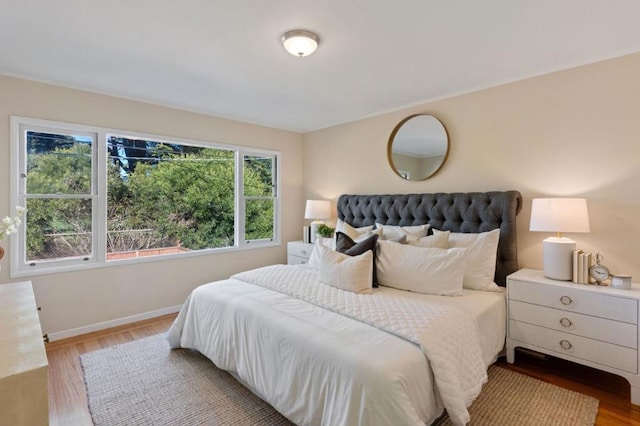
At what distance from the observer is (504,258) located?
2719 millimetres

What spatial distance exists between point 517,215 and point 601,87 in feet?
3.72

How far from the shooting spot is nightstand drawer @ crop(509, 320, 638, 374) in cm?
204

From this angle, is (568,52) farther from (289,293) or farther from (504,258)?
(289,293)

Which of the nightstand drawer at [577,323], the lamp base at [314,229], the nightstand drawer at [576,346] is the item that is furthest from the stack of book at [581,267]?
the lamp base at [314,229]

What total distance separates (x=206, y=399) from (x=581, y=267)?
2.75m

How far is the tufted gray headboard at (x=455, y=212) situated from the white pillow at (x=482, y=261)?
0.47 ft

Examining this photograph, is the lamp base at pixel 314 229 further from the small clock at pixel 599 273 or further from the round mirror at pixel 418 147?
the small clock at pixel 599 273

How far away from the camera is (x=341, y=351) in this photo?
1.55m

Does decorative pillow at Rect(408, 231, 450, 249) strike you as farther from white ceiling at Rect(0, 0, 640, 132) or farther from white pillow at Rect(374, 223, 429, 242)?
white ceiling at Rect(0, 0, 640, 132)

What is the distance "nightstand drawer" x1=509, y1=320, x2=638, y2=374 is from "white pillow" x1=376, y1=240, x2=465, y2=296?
61cm

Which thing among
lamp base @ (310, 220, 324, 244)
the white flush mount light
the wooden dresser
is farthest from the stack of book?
the wooden dresser

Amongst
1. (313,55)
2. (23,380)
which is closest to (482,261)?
→ (313,55)

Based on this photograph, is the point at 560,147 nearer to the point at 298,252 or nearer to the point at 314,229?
the point at 314,229

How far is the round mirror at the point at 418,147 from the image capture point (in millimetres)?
3383
